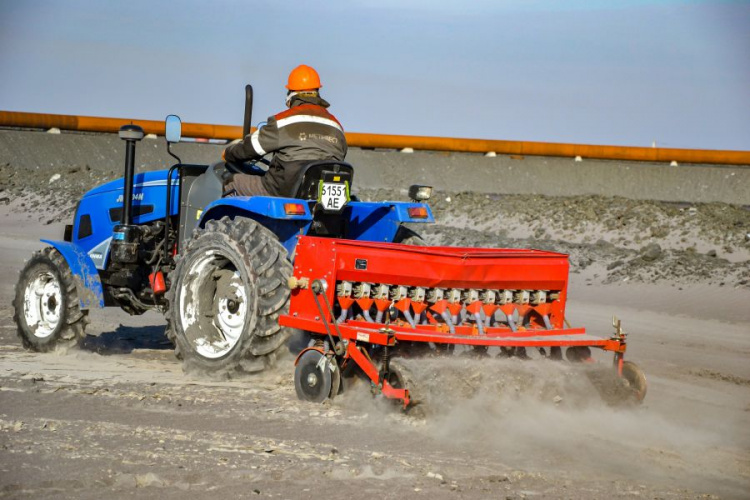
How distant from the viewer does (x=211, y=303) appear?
23.2 ft

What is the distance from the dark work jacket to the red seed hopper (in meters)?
0.83

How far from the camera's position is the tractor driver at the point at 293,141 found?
6.82 metres

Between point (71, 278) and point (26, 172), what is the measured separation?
14229mm

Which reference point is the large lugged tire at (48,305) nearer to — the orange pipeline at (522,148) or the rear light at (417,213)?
the rear light at (417,213)

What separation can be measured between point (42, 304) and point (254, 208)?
8.32 ft

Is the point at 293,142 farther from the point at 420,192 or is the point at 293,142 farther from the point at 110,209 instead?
the point at 110,209

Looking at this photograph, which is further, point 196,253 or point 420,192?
point 420,192

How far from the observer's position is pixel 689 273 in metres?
13.0

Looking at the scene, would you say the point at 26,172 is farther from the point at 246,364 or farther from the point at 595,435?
the point at 595,435

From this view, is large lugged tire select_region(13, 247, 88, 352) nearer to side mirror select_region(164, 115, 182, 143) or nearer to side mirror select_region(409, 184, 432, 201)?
side mirror select_region(164, 115, 182, 143)

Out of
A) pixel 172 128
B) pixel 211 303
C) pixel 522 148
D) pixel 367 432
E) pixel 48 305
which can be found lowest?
pixel 367 432

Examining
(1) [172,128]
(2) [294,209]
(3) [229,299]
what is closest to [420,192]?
(2) [294,209]

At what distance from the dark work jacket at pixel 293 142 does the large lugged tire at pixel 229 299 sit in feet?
1.49

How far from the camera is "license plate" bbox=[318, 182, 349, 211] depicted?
22.1 feet
